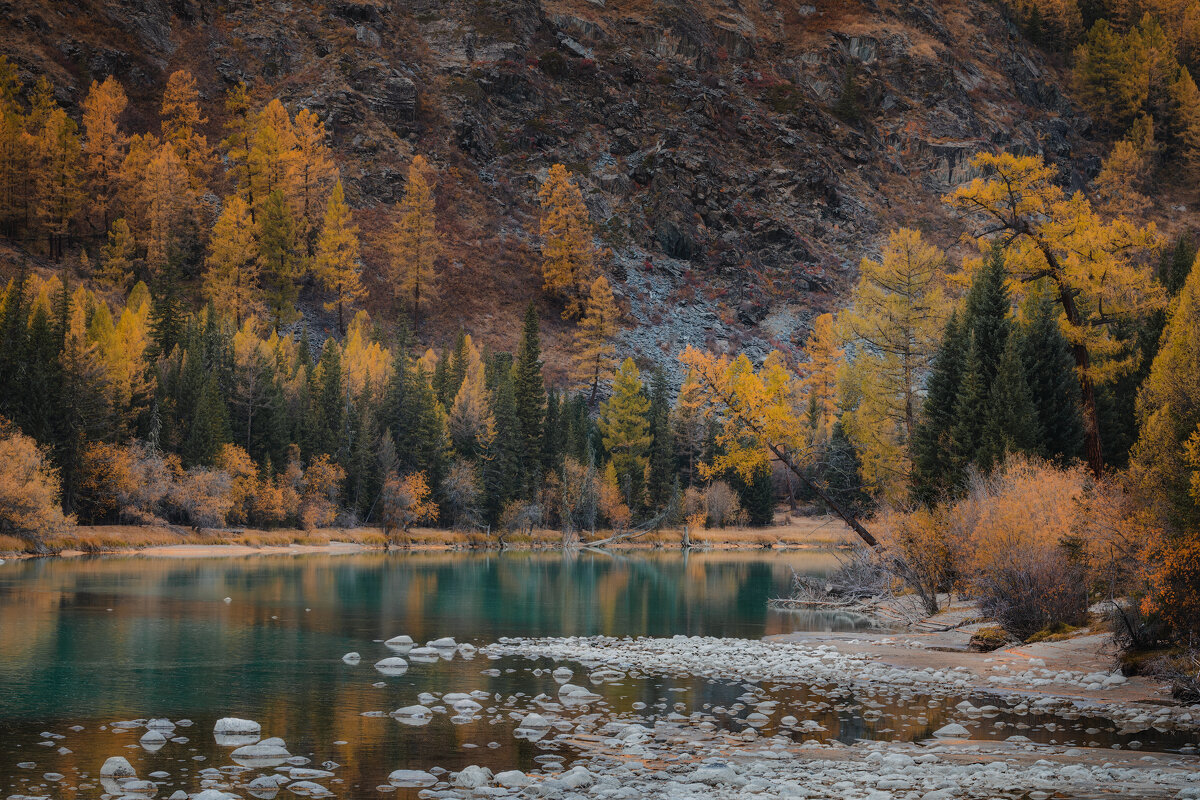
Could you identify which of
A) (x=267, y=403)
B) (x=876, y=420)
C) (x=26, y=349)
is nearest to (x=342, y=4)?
(x=267, y=403)

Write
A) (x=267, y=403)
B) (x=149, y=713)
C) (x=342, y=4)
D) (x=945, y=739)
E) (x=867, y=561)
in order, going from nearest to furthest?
(x=945, y=739)
(x=149, y=713)
(x=867, y=561)
(x=267, y=403)
(x=342, y=4)

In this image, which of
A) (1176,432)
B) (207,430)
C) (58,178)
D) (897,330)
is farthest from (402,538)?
(1176,432)

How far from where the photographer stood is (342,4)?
135 meters

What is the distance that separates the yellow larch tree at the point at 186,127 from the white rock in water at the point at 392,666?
309ft

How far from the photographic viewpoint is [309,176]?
10219cm

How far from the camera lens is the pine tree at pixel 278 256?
301 ft

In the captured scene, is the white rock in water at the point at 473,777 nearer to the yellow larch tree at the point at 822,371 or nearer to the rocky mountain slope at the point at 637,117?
the yellow larch tree at the point at 822,371

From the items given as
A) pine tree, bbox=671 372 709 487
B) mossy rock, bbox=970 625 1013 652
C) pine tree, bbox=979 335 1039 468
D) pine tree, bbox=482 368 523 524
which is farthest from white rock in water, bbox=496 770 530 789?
pine tree, bbox=671 372 709 487

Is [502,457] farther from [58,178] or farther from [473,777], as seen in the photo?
[473,777]

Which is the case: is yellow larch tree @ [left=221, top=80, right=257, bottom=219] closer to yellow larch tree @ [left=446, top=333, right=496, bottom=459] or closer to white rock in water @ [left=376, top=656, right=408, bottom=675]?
yellow larch tree @ [left=446, top=333, right=496, bottom=459]

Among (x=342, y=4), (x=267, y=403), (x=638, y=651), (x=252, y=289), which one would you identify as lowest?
(x=638, y=651)

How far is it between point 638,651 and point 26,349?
51.0 metres

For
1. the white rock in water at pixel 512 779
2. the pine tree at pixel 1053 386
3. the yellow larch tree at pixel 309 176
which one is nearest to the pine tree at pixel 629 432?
the yellow larch tree at pixel 309 176

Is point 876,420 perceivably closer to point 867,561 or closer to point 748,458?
point 867,561
